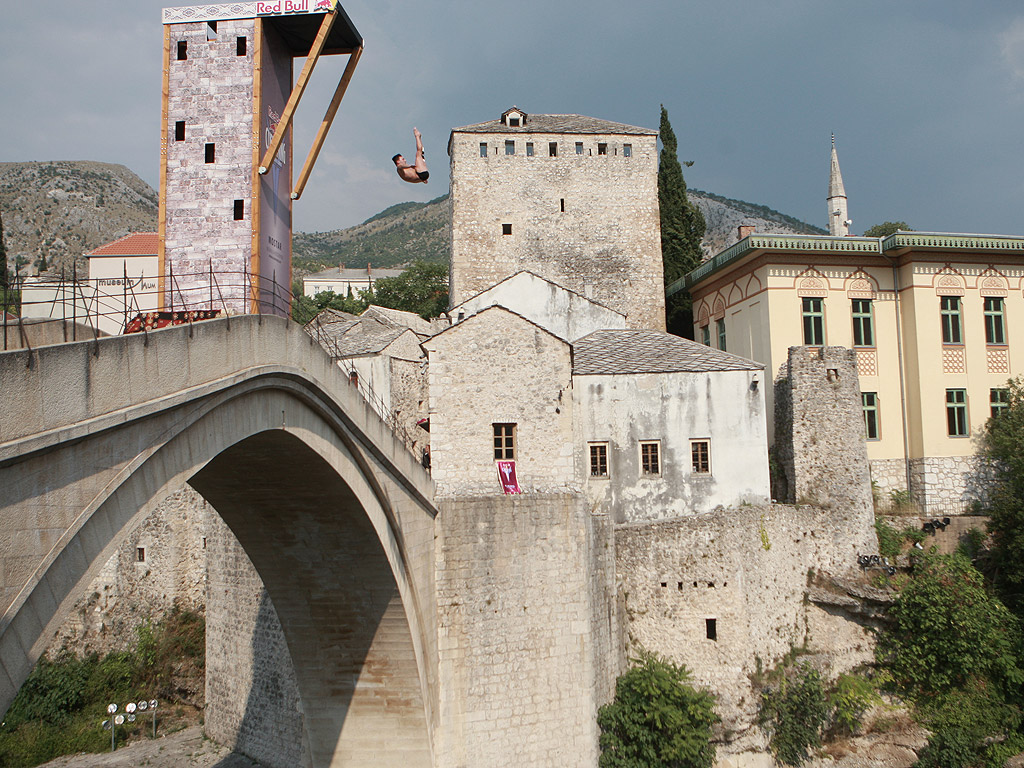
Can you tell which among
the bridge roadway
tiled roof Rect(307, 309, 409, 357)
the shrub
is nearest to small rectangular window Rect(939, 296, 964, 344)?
Result: the shrub

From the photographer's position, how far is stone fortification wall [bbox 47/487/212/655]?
27.3 m

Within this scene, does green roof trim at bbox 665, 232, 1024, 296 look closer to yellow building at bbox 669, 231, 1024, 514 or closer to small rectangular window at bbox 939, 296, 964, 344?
yellow building at bbox 669, 231, 1024, 514

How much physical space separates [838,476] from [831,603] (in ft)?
11.3

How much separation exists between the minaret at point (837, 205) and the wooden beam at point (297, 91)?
22.9m

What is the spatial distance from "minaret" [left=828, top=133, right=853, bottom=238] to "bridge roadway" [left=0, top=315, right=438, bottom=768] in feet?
66.9

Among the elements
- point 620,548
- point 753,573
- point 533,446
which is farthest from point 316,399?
point 753,573

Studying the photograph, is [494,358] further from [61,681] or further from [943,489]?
[61,681]

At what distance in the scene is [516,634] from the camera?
17.5m

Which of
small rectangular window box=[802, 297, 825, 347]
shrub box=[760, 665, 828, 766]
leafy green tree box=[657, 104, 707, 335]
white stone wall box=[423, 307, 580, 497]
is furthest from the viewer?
leafy green tree box=[657, 104, 707, 335]

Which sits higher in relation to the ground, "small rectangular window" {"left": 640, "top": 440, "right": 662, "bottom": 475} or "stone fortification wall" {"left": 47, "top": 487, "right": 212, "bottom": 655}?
"small rectangular window" {"left": 640, "top": 440, "right": 662, "bottom": 475}

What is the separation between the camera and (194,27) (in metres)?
12.2

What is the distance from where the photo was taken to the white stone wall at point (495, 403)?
18.1 m

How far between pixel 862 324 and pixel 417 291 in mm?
28749

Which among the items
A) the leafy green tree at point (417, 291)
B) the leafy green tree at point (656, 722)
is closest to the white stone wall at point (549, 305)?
the leafy green tree at point (656, 722)
